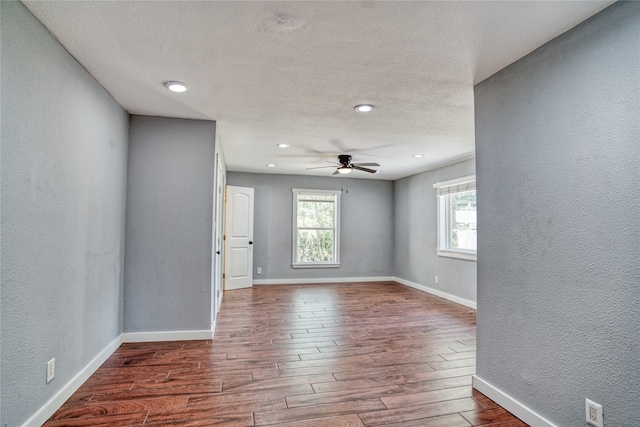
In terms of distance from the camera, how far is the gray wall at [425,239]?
18.1ft

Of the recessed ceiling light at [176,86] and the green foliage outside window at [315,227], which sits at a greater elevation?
the recessed ceiling light at [176,86]

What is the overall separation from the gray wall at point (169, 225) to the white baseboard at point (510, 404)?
8.71 ft

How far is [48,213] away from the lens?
206cm

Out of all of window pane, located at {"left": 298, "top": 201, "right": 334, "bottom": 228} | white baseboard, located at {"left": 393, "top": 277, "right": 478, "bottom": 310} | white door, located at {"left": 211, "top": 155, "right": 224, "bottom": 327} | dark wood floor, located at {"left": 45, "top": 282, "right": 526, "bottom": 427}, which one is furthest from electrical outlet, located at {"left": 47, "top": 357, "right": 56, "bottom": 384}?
window pane, located at {"left": 298, "top": 201, "right": 334, "bottom": 228}

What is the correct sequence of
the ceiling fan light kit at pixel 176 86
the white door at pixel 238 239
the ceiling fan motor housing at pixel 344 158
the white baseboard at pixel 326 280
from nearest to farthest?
the ceiling fan light kit at pixel 176 86 → the ceiling fan motor housing at pixel 344 158 → the white door at pixel 238 239 → the white baseboard at pixel 326 280

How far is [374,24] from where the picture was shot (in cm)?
187

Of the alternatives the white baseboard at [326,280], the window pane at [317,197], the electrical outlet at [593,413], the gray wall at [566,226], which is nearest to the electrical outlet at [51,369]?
the gray wall at [566,226]

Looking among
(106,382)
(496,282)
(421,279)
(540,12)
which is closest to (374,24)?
(540,12)

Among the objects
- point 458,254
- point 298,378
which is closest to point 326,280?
point 458,254

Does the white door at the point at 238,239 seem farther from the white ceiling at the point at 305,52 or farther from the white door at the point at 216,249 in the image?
the white ceiling at the point at 305,52

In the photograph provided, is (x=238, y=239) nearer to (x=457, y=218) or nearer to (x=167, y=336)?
(x=167, y=336)

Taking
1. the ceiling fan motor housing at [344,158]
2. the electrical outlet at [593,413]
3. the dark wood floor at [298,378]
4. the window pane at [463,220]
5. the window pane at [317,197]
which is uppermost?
the ceiling fan motor housing at [344,158]

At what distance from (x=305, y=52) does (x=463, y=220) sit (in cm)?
447

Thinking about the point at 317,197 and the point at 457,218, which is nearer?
the point at 457,218
